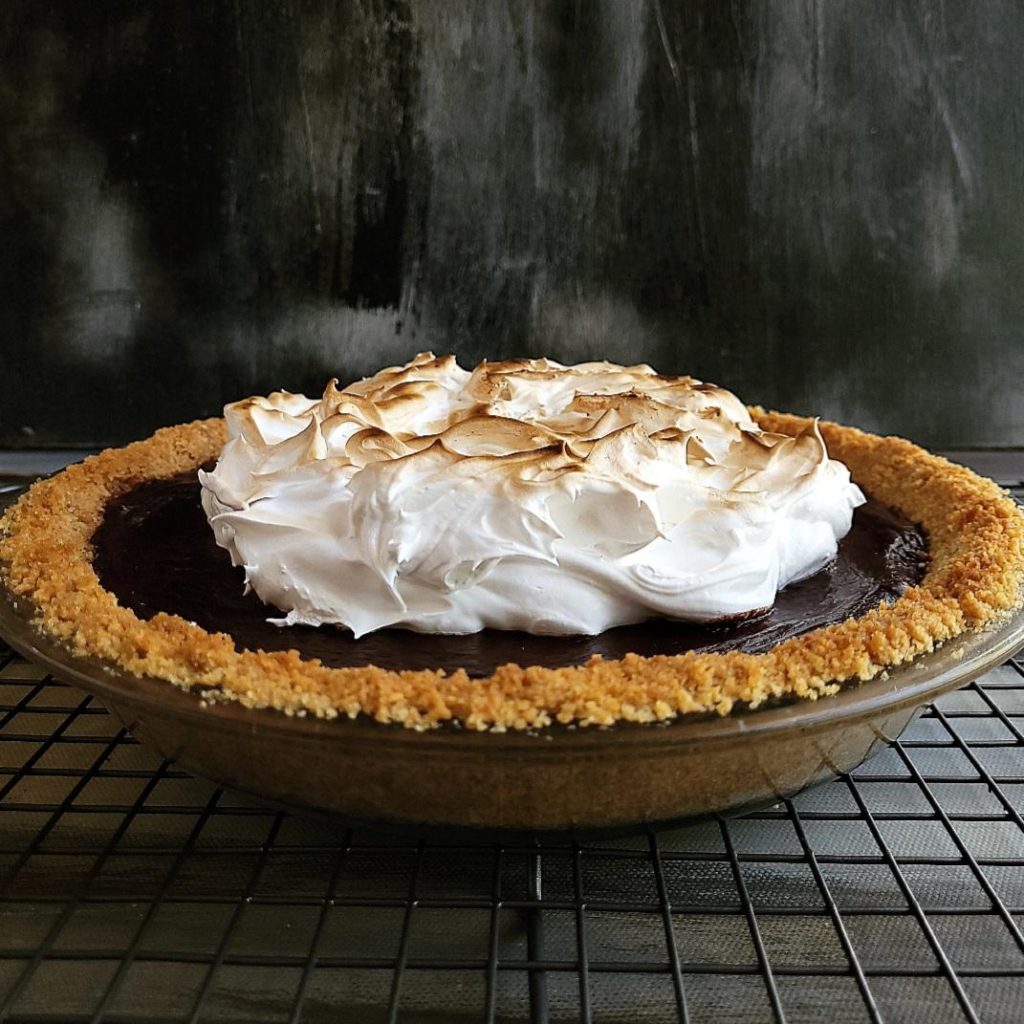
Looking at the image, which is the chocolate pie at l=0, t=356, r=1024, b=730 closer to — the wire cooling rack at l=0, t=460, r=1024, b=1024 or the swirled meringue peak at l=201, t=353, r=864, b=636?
the swirled meringue peak at l=201, t=353, r=864, b=636

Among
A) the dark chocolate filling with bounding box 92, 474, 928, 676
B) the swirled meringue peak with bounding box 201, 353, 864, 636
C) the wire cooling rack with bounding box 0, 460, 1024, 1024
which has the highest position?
the swirled meringue peak with bounding box 201, 353, 864, 636

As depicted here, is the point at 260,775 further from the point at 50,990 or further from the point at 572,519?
the point at 572,519

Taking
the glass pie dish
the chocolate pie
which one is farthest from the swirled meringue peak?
the glass pie dish

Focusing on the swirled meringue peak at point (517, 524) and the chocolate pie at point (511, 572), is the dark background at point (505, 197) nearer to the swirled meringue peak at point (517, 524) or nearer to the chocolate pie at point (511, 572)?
the chocolate pie at point (511, 572)

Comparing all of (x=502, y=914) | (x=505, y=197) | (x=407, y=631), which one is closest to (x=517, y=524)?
(x=407, y=631)

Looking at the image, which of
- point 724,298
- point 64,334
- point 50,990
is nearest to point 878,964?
point 50,990

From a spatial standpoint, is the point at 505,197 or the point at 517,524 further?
the point at 505,197

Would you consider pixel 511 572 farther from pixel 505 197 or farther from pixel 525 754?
pixel 505 197
